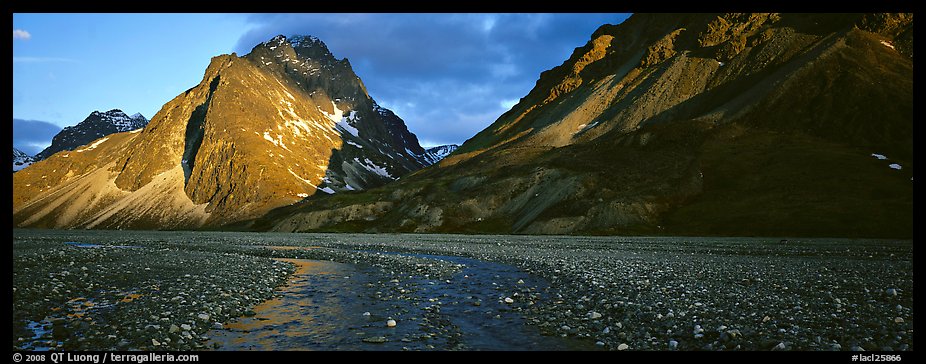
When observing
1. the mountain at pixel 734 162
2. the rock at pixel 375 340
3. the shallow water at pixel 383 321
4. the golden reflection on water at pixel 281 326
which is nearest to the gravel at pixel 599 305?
the shallow water at pixel 383 321

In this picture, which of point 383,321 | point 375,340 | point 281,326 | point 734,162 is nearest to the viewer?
point 375,340

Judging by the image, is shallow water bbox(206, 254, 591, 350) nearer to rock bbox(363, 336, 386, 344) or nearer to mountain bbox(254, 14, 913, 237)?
rock bbox(363, 336, 386, 344)

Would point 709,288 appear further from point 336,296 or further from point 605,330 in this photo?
point 336,296

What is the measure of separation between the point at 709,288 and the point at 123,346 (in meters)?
20.8

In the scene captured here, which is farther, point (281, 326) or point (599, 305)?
point (599, 305)

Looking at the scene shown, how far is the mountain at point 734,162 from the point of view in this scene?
98125mm

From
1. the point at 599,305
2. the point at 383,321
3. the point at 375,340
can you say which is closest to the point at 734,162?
the point at 599,305

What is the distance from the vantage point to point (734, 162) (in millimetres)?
120438

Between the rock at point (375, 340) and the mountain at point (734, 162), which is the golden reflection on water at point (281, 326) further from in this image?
the mountain at point (734, 162)

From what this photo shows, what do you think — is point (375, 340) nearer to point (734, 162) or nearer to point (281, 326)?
point (281, 326)

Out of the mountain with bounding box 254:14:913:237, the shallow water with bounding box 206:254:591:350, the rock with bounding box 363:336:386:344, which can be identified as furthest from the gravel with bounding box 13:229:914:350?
the mountain with bounding box 254:14:913:237

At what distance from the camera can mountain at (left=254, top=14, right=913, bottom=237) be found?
98.1 meters

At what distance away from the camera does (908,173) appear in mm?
99688
